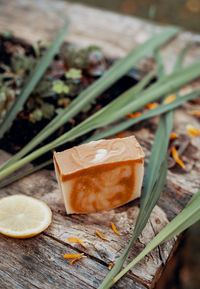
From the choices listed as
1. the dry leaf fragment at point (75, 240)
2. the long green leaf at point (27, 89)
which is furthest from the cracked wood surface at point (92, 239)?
the long green leaf at point (27, 89)

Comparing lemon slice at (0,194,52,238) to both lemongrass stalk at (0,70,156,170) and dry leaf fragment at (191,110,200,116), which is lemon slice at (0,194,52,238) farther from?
dry leaf fragment at (191,110,200,116)

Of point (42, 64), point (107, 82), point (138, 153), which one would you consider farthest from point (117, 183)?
point (42, 64)

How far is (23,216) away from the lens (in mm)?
1097

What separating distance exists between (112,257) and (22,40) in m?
1.29

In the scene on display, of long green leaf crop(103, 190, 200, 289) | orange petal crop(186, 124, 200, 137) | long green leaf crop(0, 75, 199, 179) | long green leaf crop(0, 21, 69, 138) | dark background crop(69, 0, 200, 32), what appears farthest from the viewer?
dark background crop(69, 0, 200, 32)

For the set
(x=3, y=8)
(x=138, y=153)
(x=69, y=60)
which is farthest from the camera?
(x=3, y=8)

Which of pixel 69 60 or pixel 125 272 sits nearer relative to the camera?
pixel 125 272

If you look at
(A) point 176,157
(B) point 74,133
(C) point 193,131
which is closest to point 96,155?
(B) point 74,133

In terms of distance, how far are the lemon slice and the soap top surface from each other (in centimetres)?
16

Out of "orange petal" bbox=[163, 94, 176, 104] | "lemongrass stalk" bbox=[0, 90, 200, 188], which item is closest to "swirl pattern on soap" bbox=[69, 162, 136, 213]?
"lemongrass stalk" bbox=[0, 90, 200, 188]

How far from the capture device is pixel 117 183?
1.15m

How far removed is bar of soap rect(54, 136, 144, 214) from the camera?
1.08 m

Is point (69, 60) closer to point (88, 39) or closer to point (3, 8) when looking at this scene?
point (88, 39)

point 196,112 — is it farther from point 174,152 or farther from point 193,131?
point 174,152
